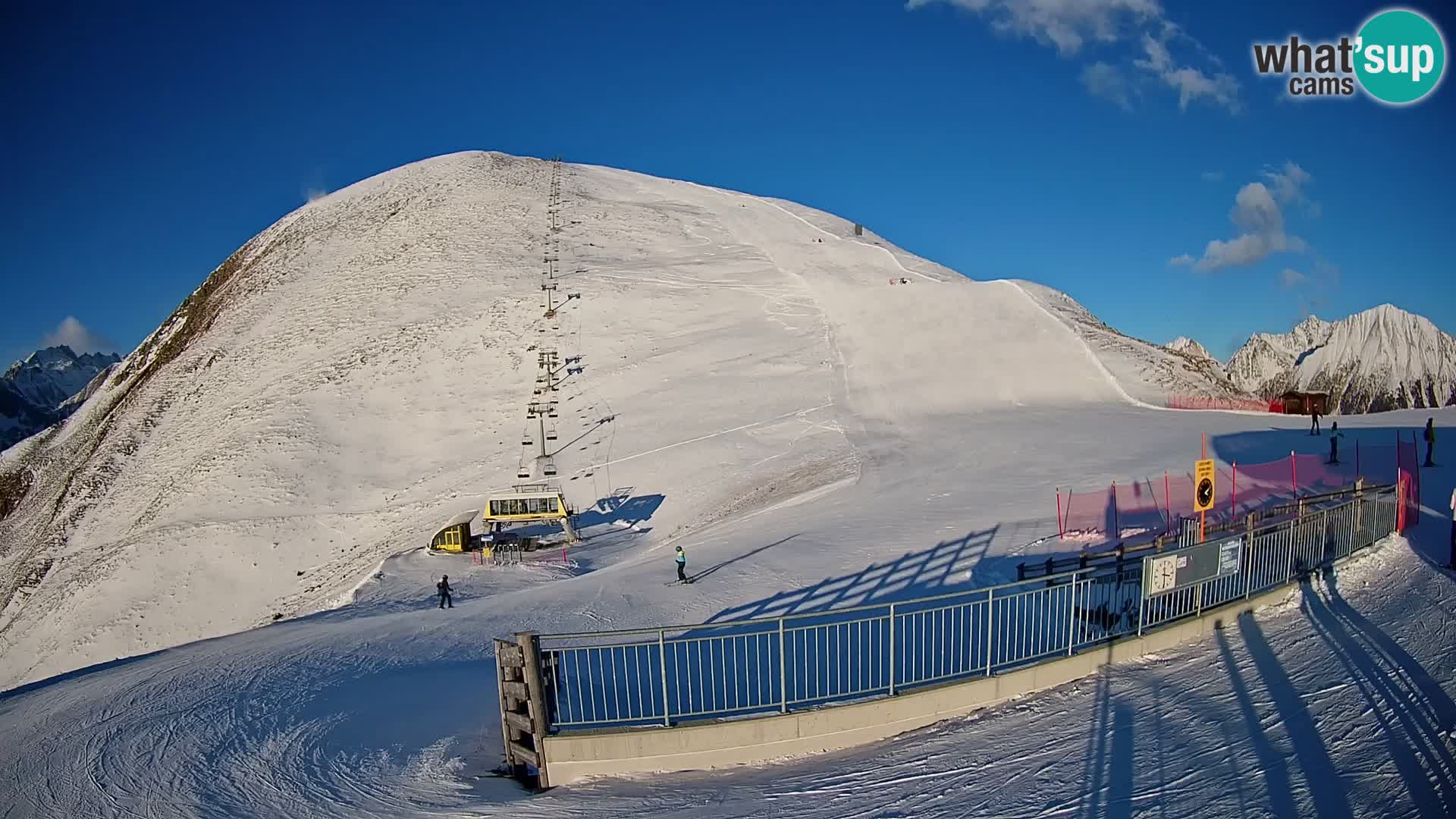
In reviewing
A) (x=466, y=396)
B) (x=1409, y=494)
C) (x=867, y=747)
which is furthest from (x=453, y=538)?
(x=1409, y=494)

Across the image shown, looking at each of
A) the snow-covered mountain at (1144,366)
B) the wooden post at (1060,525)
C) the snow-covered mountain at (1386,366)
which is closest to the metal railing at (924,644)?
the wooden post at (1060,525)

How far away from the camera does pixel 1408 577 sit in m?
11.3

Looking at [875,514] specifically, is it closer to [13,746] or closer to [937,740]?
[937,740]

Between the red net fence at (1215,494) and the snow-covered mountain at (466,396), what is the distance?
7.13 m

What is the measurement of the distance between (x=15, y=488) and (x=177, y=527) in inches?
1251

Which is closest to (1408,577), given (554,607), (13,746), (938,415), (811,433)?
(554,607)

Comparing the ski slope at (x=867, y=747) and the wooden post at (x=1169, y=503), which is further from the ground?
the wooden post at (x=1169, y=503)

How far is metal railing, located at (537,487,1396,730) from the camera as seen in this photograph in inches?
359

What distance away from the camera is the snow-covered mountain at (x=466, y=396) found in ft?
107

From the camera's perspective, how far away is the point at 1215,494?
18.8 m

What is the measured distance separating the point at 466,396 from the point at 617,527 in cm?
1933

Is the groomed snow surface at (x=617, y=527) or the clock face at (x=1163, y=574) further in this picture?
the clock face at (x=1163, y=574)

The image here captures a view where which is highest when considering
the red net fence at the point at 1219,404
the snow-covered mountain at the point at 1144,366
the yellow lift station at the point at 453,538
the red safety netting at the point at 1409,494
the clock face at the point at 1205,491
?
the snow-covered mountain at the point at 1144,366

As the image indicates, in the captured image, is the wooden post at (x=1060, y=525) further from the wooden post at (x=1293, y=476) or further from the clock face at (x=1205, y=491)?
the clock face at (x=1205, y=491)
